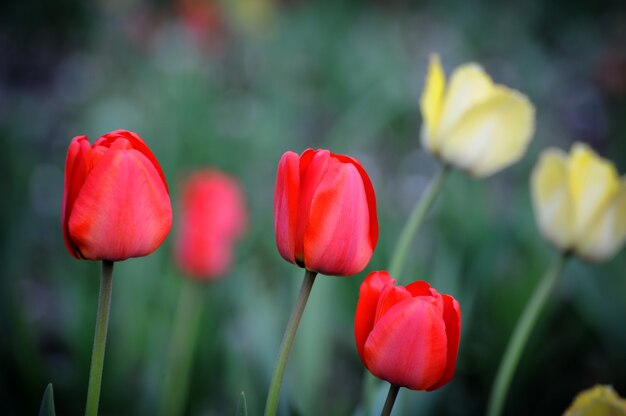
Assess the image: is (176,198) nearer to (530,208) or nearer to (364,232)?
(530,208)

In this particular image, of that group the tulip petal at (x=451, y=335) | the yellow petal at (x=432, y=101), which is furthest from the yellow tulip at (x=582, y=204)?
the tulip petal at (x=451, y=335)

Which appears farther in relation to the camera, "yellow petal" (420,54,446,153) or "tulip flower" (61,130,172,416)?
"yellow petal" (420,54,446,153)

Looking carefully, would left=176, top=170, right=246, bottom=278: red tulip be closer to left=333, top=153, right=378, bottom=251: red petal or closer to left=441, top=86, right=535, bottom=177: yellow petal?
left=441, top=86, right=535, bottom=177: yellow petal

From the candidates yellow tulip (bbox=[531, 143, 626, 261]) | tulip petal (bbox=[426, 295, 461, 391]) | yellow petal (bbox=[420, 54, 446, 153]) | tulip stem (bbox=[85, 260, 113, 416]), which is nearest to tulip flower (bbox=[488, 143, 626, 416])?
yellow tulip (bbox=[531, 143, 626, 261])

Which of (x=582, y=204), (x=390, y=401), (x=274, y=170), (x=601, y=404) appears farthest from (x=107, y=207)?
(x=274, y=170)

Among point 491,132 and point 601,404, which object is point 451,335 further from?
point 491,132

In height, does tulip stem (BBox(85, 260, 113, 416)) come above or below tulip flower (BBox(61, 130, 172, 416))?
below
